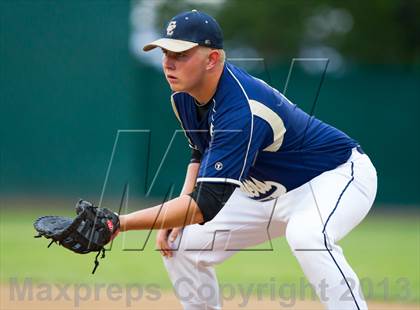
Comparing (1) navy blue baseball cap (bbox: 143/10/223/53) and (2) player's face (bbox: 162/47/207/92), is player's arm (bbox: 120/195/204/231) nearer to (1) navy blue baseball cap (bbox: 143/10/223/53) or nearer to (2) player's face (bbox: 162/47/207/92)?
(2) player's face (bbox: 162/47/207/92)

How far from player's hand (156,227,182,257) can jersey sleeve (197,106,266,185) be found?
0.65 m

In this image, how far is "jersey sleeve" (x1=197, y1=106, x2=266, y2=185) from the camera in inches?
151

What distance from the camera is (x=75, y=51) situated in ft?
47.9

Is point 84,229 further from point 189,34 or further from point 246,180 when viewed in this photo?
point 246,180

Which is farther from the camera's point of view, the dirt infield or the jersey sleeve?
the dirt infield

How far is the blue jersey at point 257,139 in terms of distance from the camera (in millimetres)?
3869

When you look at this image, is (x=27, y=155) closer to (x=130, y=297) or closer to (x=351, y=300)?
(x=130, y=297)

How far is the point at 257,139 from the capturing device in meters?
3.94

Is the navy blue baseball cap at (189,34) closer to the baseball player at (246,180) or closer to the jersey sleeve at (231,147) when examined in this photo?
the baseball player at (246,180)

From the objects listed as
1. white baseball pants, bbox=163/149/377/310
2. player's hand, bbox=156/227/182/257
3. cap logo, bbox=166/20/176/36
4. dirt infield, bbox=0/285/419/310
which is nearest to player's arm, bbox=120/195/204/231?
white baseball pants, bbox=163/149/377/310

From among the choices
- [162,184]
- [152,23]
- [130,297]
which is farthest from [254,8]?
[130,297]

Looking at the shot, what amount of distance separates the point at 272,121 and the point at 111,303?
8.59 feet

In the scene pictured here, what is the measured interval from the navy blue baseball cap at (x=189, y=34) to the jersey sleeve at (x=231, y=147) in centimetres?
37

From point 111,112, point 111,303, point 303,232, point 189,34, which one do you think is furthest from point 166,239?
point 111,112
